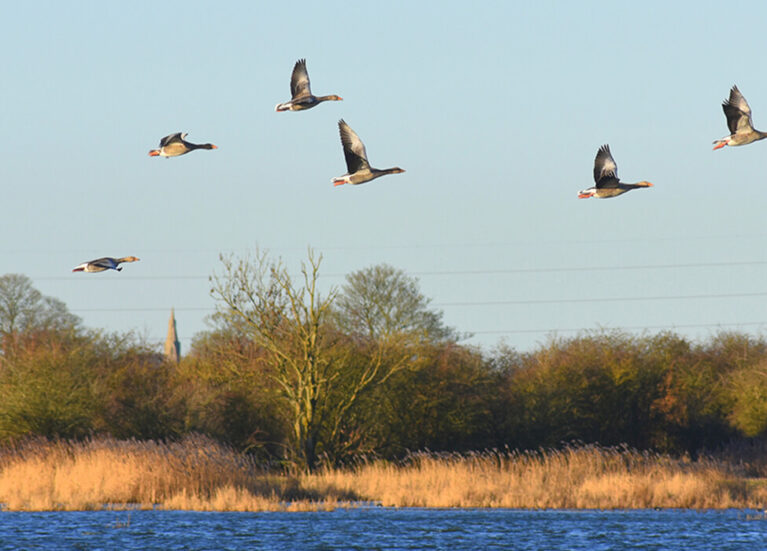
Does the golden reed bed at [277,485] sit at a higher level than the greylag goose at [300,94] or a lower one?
lower

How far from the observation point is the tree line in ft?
128

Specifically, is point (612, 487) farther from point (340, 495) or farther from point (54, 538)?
point (54, 538)

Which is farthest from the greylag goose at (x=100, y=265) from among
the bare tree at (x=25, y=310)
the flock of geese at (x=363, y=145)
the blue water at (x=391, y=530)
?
the bare tree at (x=25, y=310)

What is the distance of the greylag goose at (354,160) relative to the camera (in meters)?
25.9

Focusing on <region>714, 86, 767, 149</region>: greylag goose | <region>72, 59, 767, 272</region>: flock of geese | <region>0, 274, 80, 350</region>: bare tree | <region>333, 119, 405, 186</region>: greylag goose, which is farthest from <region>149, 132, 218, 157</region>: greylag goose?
<region>0, 274, 80, 350</region>: bare tree

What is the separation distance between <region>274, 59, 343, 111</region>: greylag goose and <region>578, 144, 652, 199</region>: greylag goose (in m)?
5.54

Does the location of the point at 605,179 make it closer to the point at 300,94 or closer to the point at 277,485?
the point at 300,94

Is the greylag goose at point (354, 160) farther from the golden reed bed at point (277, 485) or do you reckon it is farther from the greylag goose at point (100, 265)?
the golden reed bed at point (277, 485)

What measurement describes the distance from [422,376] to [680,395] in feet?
36.2

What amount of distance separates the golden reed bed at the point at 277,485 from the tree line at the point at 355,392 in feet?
11.4

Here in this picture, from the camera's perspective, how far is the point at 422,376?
43.5 m

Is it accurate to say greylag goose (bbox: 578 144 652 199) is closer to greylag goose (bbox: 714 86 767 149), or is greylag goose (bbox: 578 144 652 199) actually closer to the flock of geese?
the flock of geese

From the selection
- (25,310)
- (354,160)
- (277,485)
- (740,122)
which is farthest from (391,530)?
(25,310)

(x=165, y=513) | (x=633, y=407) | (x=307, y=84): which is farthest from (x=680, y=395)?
(x=307, y=84)
